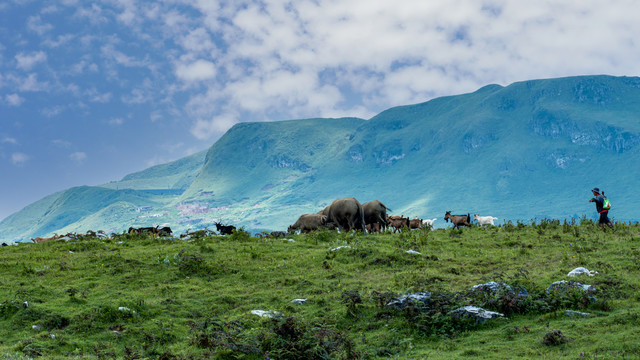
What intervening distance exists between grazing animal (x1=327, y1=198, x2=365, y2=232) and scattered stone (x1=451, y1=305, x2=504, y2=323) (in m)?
19.4

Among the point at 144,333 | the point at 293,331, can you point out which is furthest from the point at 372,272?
the point at 144,333

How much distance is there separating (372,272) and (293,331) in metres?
7.71

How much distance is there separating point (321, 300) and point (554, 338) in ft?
24.1

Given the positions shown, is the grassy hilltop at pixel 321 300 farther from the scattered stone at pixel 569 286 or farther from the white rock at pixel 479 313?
the scattered stone at pixel 569 286

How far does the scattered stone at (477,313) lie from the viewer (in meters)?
13.0

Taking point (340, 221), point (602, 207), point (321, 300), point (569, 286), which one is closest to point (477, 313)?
point (569, 286)

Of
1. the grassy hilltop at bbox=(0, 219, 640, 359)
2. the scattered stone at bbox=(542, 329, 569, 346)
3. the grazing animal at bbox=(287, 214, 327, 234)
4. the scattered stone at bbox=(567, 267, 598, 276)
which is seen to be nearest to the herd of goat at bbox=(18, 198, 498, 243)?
the grazing animal at bbox=(287, 214, 327, 234)

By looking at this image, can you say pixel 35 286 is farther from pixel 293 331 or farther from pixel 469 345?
pixel 469 345

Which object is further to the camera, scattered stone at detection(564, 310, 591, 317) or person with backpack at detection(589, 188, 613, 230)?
person with backpack at detection(589, 188, 613, 230)

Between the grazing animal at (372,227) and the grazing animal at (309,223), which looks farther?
the grazing animal at (372,227)

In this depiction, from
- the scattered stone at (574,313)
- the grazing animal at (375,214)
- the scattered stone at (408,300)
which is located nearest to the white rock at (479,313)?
the scattered stone at (408,300)

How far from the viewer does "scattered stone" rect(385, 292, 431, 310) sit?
13.9 meters

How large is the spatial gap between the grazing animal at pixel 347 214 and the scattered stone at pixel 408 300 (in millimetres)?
18134

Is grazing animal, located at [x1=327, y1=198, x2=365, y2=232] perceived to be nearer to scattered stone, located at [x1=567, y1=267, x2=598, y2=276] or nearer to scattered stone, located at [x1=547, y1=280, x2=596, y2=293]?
scattered stone, located at [x1=567, y1=267, x2=598, y2=276]
